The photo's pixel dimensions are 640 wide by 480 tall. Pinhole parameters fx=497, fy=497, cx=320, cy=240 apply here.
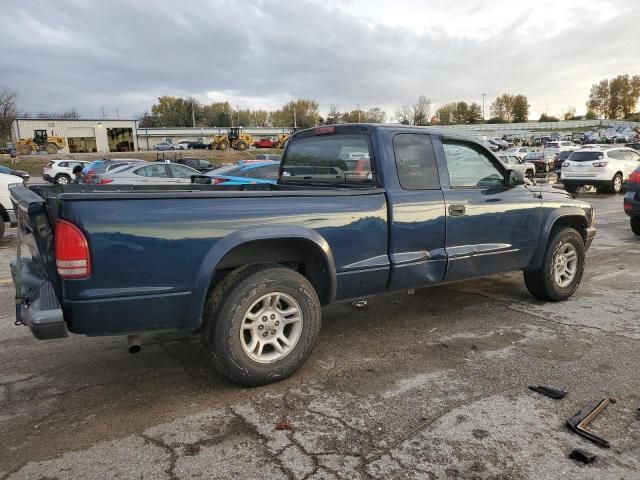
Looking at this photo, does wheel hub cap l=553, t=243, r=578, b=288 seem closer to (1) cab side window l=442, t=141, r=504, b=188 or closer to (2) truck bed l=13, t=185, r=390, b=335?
(1) cab side window l=442, t=141, r=504, b=188

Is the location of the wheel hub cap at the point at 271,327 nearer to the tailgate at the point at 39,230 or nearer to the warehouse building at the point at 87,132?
the tailgate at the point at 39,230

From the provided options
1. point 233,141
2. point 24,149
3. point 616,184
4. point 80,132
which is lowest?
point 616,184

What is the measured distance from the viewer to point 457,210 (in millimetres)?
4434

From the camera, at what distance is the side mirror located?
4902mm

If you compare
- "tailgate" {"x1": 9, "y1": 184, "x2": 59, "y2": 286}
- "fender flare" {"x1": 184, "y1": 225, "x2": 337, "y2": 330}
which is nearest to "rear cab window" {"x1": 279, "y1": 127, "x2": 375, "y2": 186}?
"fender flare" {"x1": 184, "y1": 225, "x2": 337, "y2": 330}

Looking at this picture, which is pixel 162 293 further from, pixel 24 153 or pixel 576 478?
pixel 24 153

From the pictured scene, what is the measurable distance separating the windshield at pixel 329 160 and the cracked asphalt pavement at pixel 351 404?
1.46m

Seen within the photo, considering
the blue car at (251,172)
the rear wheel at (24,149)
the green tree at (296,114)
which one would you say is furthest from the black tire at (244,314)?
the green tree at (296,114)

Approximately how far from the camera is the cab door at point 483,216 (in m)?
4.46

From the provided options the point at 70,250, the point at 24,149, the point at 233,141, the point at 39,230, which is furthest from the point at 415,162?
the point at 233,141

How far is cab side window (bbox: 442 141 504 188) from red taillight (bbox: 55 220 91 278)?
3.09 metres

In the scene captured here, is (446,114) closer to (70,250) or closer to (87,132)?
(87,132)

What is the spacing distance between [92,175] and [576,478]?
17.3 metres

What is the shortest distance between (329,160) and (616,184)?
18.7m
